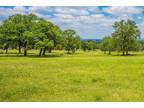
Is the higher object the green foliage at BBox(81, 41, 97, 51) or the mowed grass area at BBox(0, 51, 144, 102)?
the green foliage at BBox(81, 41, 97, 51)

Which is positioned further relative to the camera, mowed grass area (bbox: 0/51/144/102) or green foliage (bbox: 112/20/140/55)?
green foliage (bbox: 112/20/140/55)

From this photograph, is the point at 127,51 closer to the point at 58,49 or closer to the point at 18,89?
the point at 58,49

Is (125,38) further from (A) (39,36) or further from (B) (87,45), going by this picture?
(A) (39,36)

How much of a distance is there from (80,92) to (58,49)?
39038 millimetres

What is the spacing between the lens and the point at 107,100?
1527 centimetres

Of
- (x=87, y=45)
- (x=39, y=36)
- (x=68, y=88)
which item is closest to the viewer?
(x=68, y=88)

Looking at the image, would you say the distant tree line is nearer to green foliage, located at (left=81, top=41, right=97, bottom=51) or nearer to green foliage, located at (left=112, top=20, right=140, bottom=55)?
green foliage, located at (left=112, top=20, right=140, bottom=55)

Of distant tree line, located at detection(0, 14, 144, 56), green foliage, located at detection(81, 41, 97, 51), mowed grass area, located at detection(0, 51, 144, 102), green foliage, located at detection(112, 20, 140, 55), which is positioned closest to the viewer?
mowed grass area, located at detection(0, 51, 144, 102)

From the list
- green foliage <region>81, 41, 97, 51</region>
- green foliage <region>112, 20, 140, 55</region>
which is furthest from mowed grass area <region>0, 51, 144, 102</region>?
green foliage <region>112, 20, 140, 55</region>

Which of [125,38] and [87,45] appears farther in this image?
[87,45]

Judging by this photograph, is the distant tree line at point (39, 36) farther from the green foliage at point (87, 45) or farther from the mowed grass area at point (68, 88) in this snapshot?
the mowed grass area at point (68, 88)

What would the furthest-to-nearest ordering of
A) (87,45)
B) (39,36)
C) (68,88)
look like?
(87,45) → (39,36) → (68,88)

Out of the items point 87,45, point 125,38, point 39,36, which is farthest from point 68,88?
point 87,45
